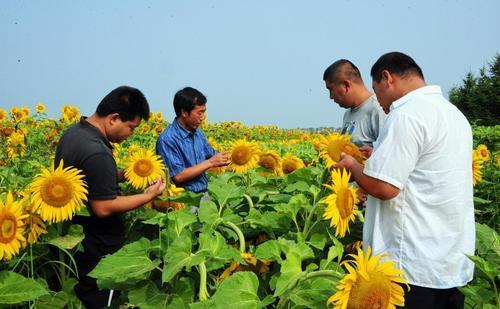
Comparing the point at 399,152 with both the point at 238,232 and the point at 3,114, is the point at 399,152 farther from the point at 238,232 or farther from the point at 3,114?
the point at 3,114

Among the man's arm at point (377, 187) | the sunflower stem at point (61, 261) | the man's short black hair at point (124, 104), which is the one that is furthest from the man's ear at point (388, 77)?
the sunflower stem at point (61, 261)

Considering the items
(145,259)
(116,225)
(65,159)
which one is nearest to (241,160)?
(116,225)

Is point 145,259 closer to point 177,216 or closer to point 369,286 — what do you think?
point 177,216

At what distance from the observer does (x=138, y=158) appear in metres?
2.83

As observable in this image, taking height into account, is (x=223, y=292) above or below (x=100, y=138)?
below

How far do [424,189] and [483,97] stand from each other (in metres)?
35.4

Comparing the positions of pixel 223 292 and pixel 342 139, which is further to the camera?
pixel 342 139

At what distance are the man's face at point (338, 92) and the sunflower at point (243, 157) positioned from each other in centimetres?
70

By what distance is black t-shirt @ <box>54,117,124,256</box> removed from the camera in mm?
2383

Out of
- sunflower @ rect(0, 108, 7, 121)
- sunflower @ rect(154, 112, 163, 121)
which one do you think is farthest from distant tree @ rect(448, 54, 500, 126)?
sunflower @ rect(0, 108, 7, 121)

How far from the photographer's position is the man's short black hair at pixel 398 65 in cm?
217

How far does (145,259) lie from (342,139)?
1266 millimetres

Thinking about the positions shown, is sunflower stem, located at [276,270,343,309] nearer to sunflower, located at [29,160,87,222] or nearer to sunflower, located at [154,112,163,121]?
sunflower, located at [29,160,87,222]

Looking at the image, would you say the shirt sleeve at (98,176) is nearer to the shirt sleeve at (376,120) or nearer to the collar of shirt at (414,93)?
the collar of shirt at (414,93)
